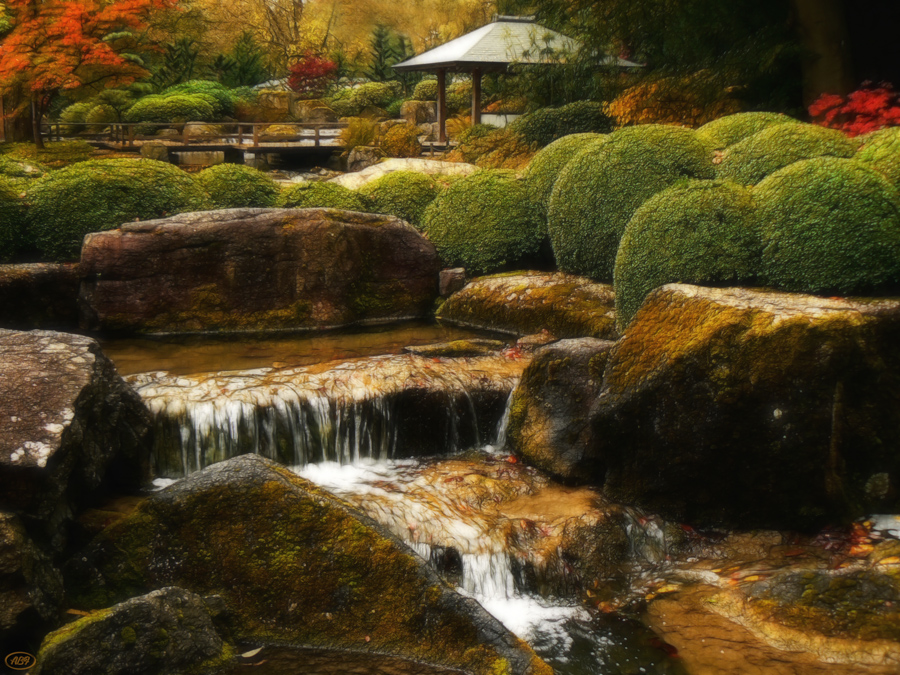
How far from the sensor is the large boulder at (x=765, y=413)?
518cm

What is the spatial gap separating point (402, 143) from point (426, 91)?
13917 mm

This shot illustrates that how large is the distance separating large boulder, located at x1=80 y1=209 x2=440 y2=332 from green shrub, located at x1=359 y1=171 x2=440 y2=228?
1.55 meters

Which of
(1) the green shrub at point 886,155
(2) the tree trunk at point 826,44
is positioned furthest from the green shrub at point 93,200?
(2) the tree trunk at point 826,44

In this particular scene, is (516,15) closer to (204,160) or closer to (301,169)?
(301,169)

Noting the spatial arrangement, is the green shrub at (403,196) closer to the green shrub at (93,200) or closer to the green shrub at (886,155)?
the green shrub at (93,200)

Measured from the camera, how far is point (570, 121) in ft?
54.3

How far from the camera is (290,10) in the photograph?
42781 mm

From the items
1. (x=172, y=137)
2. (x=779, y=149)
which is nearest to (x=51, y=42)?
(x=172, y=137)

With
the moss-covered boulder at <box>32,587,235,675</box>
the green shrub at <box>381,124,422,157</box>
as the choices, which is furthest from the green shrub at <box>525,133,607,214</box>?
the green shrub at <box>381,124,422,157</box>

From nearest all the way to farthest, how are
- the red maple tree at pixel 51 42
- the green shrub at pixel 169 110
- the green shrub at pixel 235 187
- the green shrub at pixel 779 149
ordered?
the green shrub at pixel 779 149
the green shrub at pixel 235 187
the red maple tree at pixel 51 42
the green shrub at pixel 169 110

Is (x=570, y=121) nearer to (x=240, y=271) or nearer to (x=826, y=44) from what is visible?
(x=826, y=44)

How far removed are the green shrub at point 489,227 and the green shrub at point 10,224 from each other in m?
5.47

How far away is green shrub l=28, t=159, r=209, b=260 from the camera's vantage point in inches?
411

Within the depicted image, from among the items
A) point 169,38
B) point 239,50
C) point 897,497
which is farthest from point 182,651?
point 239,50
